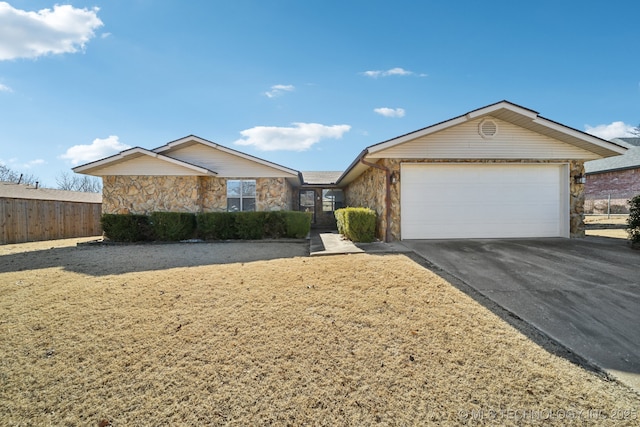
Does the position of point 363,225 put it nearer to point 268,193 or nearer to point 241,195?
point 268,193

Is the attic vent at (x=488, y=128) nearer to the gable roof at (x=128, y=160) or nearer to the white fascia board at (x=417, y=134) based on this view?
the white fascia board at (x=417, y=134)

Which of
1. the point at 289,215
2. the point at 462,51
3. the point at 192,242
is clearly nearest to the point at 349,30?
the point at 462,51

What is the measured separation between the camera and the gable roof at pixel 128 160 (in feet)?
35.9

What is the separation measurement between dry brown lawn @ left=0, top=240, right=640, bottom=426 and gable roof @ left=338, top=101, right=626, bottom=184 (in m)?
4.96

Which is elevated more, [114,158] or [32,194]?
[114,158]

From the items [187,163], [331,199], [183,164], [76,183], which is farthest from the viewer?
[76,183]

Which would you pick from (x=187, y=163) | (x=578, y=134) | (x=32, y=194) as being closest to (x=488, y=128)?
(x=578, y=134)

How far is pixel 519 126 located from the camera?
8.59m

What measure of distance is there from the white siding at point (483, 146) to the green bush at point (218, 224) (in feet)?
20.0

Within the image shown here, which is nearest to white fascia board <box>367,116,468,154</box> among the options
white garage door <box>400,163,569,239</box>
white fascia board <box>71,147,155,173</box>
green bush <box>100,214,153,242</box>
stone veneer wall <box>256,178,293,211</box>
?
white garage door <box>400,163,569,239</box>

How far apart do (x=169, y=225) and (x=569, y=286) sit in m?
11.7

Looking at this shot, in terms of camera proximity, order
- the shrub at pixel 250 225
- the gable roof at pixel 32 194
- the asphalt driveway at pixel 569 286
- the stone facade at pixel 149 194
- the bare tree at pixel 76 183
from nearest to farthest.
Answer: the asphalt driveway at pixel 569 286 < the shrub at pixel 250 225 < the stone facade at pixel 149 194 < the gable roof at pixel 32 194 < the bare tree at pixel 76 183

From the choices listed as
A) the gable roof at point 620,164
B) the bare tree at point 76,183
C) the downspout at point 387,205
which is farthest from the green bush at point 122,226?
the bare tree at point 76,183

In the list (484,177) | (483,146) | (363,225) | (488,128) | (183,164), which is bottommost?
(363,225)
